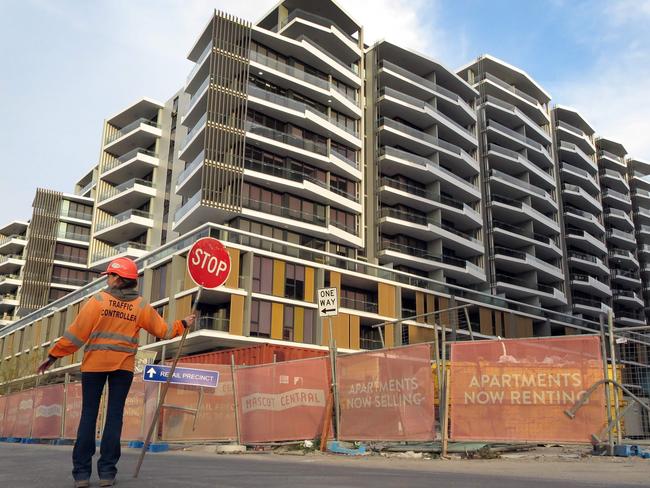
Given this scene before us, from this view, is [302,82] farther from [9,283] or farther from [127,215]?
[9,283]

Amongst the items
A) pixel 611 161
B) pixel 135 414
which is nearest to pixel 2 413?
pixel 135 414

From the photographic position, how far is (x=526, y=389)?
8.77 metres

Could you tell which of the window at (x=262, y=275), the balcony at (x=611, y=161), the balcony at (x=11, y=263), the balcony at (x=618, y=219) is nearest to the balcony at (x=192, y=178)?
the window at (x=262, y=275)

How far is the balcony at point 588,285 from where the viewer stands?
68975 mm

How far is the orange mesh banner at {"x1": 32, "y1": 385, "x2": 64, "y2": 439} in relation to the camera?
17.8 metres

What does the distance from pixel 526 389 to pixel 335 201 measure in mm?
39840

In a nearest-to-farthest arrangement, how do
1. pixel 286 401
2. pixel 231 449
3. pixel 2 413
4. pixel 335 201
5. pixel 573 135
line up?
pixel 286 401
pixel 231 449
pixel 2 413
pixel 335 201
pixel 573 135

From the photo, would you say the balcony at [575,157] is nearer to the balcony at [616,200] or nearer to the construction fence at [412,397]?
the balcony at [616,200]

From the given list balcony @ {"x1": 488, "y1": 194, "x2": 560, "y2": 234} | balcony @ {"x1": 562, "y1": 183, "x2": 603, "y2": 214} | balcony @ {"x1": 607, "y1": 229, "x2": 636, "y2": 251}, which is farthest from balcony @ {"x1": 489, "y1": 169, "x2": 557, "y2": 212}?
balcony @ {"x1": 607, "y1": 229, "x2": 636, "y2": 251}

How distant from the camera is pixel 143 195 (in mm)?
54375

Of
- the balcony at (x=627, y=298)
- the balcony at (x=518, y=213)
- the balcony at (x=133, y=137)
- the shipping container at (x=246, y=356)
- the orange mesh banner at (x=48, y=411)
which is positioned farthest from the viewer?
the balcony at (x=627, y=298)

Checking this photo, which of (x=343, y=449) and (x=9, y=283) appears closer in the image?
(x=343, y=449)

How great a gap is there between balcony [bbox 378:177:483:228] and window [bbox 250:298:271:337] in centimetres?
1718

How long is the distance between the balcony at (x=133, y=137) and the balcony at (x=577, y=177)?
45.2 m
